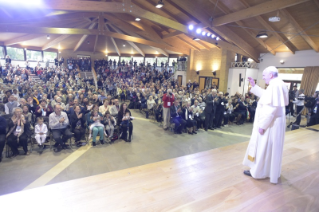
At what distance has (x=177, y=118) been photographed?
6285 mm

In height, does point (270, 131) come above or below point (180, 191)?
above

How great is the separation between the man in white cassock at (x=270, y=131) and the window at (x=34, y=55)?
21684 mm

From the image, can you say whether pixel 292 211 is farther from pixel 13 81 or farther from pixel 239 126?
pixel 13 81

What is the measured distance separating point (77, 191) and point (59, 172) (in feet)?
5.93

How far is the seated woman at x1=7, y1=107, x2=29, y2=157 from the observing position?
4.06 m

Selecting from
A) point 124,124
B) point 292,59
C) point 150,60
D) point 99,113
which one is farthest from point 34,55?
point 292,59

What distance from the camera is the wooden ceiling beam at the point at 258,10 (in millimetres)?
6309

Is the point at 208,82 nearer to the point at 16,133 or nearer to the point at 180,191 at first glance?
the point at 16,133

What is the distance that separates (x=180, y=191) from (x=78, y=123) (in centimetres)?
410

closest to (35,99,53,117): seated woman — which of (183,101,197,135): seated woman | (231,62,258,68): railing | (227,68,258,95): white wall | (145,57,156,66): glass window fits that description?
(183,101,197,135): seated woman

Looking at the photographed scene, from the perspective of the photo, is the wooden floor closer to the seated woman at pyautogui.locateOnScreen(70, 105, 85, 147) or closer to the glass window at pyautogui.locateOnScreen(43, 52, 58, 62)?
the seated woman at pyautogui.locateOnScreen(70, 105, 85, 147)

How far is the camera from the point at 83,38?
17672 millimetres

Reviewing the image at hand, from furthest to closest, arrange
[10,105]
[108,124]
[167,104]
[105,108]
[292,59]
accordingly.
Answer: [292,59], [167,104], [105,108], [10,105], [108,124]

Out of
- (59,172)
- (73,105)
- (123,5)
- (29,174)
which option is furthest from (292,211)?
(123,5)
